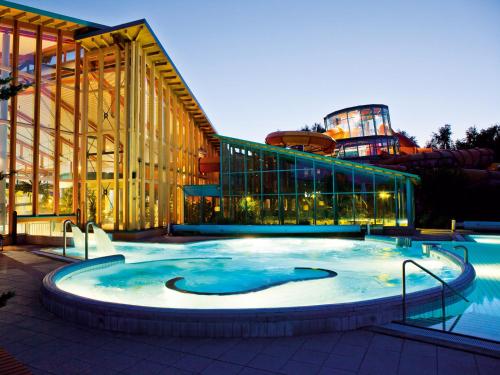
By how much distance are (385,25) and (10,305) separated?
56.0ft

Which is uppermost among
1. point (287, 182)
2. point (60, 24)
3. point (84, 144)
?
point (60, 24)

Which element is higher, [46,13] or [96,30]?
[96,30]

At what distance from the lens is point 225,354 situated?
11.0 ft

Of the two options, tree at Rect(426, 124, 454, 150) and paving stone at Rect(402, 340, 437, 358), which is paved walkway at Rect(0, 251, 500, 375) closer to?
paving stone at Rect(402, 340, 437, 358)

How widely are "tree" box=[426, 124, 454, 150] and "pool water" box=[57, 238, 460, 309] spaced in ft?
180

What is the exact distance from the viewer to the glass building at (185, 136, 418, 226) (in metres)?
16.0

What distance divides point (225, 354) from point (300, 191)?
1406 centimetres

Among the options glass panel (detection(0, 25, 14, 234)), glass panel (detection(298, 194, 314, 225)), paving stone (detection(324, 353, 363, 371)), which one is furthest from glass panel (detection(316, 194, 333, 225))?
paving stone (detection(324, 353, 363, 371))

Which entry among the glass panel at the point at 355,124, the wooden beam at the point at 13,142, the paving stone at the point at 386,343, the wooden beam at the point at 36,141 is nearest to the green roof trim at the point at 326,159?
the wooden beam at the point at 36,141

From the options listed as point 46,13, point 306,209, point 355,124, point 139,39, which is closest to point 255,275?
point 306,209

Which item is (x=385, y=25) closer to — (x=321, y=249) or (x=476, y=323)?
(x=321, y=249)

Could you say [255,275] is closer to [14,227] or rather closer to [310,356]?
[310,356]

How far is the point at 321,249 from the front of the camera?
12805mm

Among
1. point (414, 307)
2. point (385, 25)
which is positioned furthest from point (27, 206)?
point (385, 25)
